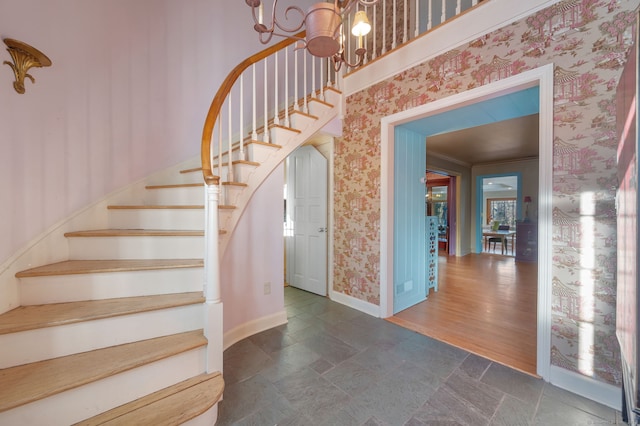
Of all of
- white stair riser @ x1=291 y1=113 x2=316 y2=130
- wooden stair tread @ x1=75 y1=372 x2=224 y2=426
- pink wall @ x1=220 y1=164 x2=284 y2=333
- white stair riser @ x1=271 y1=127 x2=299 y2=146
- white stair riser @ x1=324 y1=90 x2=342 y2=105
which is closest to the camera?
wooden stair tread @ x1=75 y1=372 x2=224 y2=426

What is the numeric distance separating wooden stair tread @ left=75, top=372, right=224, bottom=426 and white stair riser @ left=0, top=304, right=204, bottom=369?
292 millimetres

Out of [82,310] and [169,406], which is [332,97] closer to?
[82,310]

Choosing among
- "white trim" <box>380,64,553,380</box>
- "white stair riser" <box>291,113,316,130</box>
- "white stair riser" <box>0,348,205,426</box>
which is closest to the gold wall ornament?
"white stair riser" <box>0,348,205,426</box>

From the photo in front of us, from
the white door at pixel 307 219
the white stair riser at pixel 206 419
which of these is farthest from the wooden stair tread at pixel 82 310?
the white door at pixel 307 219

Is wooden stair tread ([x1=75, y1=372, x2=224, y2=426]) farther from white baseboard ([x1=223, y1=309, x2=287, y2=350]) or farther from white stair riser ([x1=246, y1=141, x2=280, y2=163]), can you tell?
white stair riser ([x1=246, y1=141, x2=280, y2=163])

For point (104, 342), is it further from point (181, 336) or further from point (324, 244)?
point (324, 244)

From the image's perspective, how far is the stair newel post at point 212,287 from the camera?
1.38m

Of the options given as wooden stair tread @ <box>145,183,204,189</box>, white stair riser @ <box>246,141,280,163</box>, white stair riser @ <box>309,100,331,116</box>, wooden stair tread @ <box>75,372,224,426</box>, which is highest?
white stair riser @ <box>309,100,331,116</box>

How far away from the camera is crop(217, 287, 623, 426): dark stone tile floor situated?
1385 millimetres

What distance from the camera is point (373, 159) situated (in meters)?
2.74

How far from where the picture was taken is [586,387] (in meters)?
1.53

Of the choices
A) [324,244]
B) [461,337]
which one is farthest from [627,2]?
[324,244]

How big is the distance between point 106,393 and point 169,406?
28 cm

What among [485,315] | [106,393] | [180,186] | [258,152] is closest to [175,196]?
[180,186]
